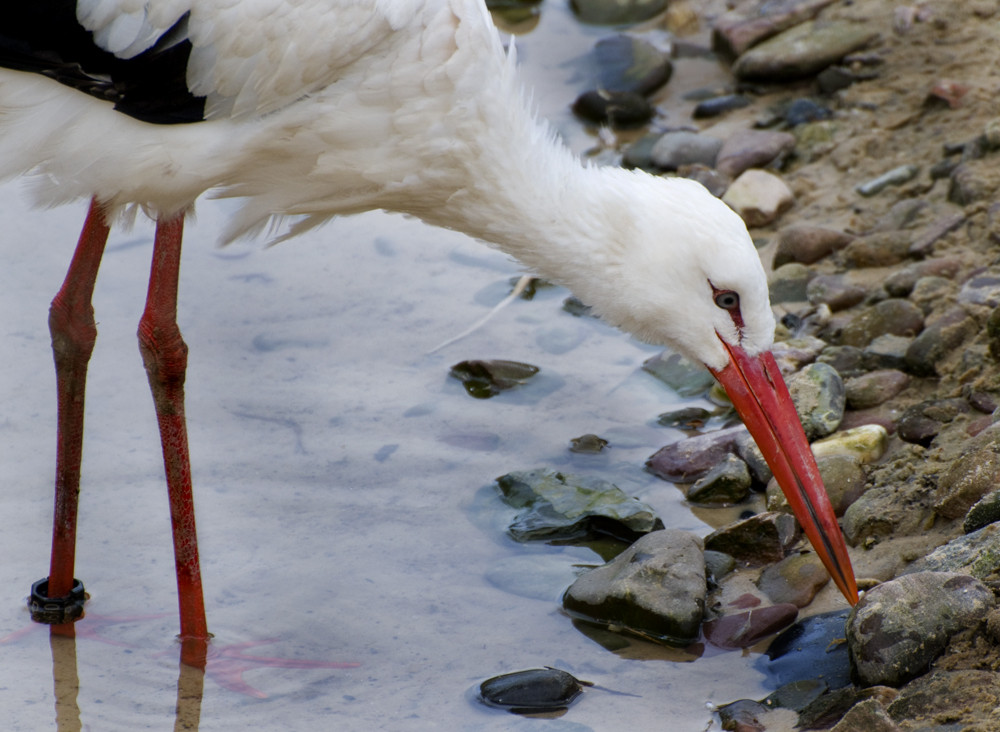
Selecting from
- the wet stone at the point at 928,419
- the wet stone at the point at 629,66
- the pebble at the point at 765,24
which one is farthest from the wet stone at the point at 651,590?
the pebble at the point at 765,24

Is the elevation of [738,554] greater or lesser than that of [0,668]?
lesser

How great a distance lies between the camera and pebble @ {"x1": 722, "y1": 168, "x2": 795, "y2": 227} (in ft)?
24.0

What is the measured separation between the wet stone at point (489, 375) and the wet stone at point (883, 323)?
5.20 ft

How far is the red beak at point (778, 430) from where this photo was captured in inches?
183

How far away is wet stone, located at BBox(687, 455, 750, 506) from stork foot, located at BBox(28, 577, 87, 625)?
8.41 feet

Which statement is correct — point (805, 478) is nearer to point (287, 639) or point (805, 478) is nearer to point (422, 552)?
point (422, 552)

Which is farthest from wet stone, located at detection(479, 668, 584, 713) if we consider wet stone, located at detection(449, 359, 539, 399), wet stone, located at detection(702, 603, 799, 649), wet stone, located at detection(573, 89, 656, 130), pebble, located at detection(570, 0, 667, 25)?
pebble, located at detection(570, 0, 667, 25)

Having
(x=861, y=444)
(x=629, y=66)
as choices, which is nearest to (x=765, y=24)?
(x=629, y=66)

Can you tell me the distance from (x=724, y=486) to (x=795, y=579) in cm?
71

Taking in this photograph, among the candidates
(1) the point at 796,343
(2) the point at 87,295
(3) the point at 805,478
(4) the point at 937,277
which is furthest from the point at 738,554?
(2) the point at 87,295

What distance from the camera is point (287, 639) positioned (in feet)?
15.9

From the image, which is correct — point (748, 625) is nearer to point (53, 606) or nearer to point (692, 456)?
point (692, 456)

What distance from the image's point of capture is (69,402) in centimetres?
486

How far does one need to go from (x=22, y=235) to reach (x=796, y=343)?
429 centimetres
